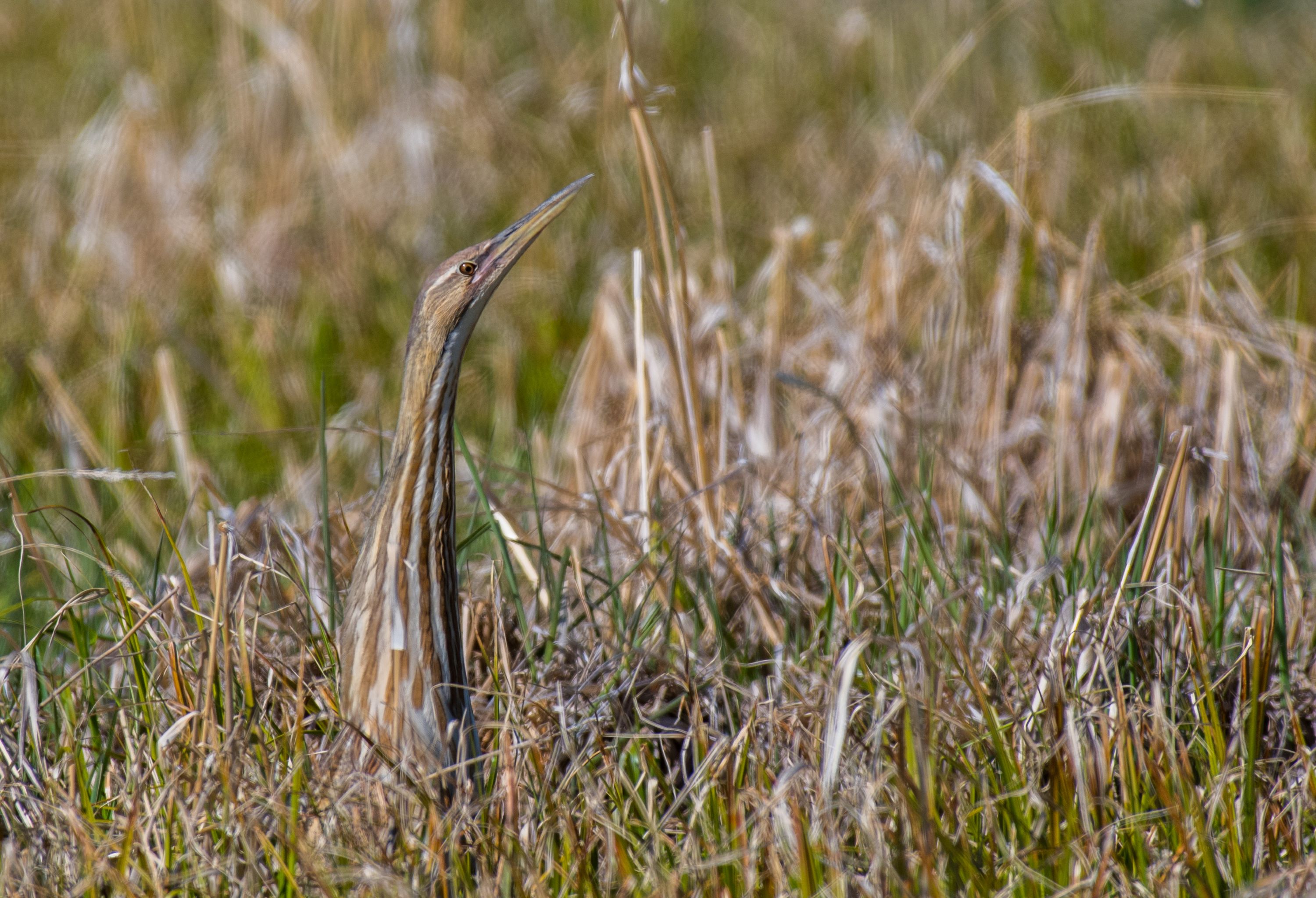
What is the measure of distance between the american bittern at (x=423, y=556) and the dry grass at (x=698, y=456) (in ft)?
0.25

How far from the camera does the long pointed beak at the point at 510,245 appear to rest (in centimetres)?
178

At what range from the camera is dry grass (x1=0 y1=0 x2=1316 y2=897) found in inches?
70.0

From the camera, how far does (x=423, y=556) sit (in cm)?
176

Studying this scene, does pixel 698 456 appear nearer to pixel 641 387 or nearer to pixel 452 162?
pixel 641 387

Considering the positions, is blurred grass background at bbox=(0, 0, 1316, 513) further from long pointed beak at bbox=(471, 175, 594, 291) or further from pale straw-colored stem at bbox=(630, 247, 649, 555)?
long pointed beak at bbox=(471, 175, 594, 291)

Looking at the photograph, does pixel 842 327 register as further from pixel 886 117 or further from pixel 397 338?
pixel 886 117

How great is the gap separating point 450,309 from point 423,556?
307 millimetres

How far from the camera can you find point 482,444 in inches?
154

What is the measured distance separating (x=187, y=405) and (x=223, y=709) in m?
2.36

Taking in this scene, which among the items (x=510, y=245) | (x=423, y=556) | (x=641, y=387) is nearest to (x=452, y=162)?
(x=641, y=387)

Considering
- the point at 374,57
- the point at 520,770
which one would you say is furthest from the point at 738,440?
the point at 374,57

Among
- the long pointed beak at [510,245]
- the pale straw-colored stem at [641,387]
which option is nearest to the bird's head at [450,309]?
the long pointed beak at [510,245]

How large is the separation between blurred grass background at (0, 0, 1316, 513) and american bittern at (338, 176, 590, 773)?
6.21ft

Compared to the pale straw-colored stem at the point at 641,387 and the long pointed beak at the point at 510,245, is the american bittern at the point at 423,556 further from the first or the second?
the pale straw-colored stem at the point at 641,387
